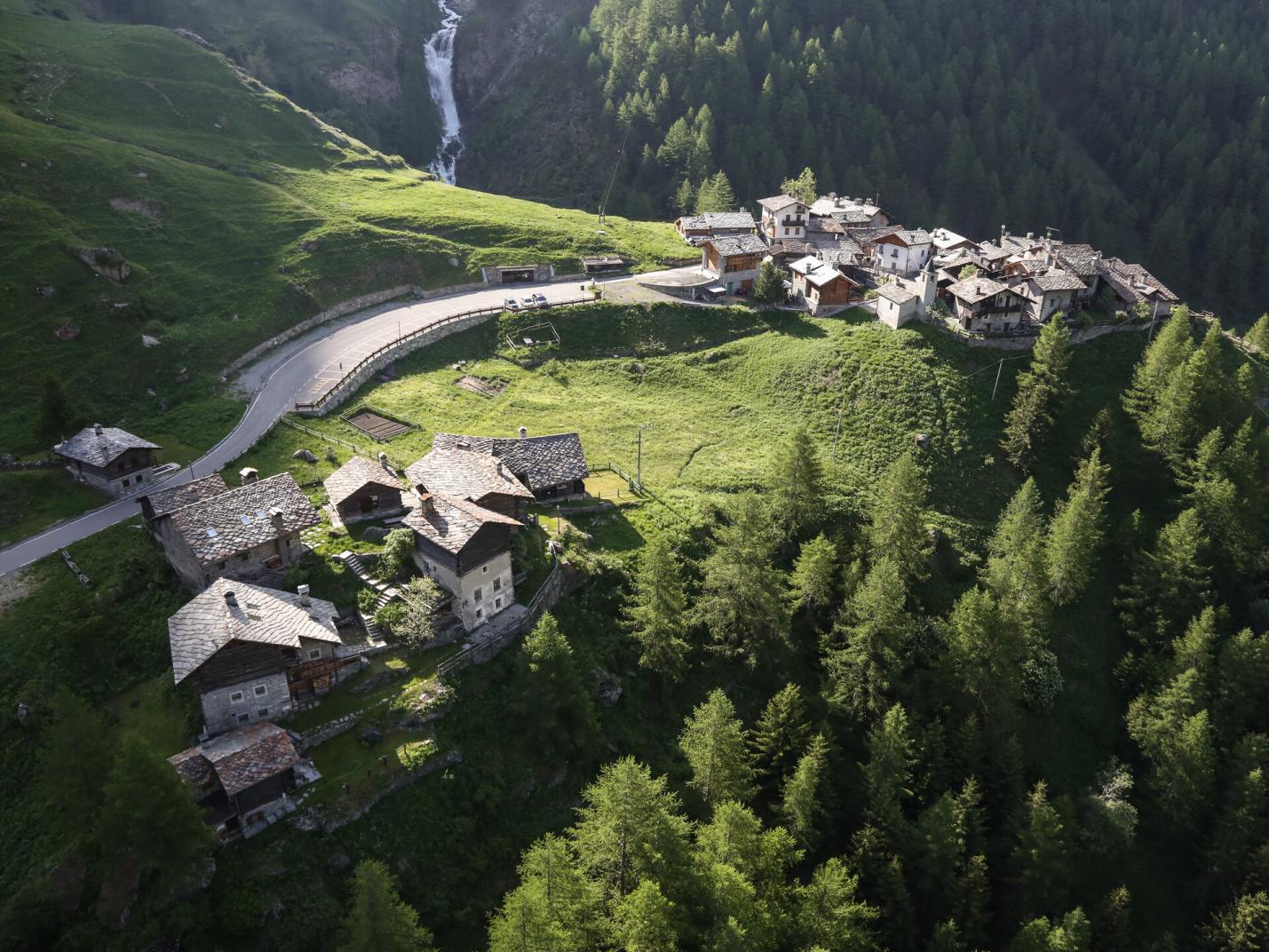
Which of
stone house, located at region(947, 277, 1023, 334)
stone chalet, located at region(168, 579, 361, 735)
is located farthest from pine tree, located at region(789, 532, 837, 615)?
stone house, located at region(947, 277, 1023, 334)

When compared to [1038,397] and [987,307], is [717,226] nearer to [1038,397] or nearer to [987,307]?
[987,307]

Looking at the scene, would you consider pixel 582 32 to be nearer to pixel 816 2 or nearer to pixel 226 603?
pixel 816 2

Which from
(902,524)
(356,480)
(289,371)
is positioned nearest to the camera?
(356,480)

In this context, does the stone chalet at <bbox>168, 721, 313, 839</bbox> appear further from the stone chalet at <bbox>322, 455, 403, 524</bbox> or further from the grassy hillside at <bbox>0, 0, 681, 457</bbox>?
the grassy hillside at <bbox>0, 0, 681, 457</bbox>

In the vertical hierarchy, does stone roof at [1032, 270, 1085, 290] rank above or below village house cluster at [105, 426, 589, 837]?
above

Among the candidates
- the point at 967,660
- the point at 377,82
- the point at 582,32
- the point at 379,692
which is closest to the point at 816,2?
the point at 582,32

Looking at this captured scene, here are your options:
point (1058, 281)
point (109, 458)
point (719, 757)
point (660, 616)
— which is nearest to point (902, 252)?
point (1058, 281)

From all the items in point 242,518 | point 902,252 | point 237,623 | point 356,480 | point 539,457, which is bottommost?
point 539,457
